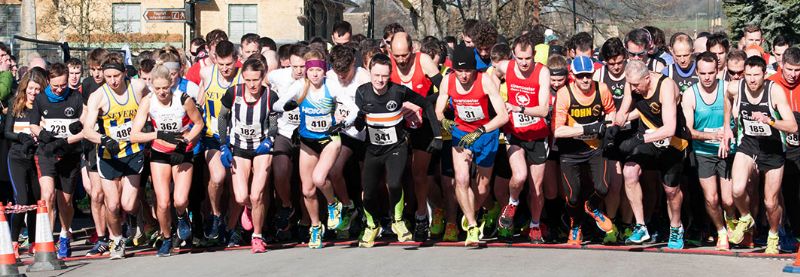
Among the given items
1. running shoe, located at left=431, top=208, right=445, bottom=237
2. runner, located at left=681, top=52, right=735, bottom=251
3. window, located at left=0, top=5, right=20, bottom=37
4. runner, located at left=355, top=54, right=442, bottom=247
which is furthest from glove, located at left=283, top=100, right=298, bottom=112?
window, located at left=0, top=5, right=20, bottom=37

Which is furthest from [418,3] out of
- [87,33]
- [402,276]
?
[402,276]

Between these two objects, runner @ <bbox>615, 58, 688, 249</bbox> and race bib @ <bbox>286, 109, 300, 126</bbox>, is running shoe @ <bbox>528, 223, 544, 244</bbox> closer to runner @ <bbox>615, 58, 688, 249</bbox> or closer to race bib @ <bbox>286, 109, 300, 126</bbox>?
runner @ <bbox>615, 58, 688, 249</bbox>

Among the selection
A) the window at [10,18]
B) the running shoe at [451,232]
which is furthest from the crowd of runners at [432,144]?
the window at [10,18]

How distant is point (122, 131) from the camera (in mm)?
11648

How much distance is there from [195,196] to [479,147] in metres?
3.01

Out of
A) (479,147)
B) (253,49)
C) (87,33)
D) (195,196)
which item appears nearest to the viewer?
(479,147)

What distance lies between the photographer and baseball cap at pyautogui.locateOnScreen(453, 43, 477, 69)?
11.3 m

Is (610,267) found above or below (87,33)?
below

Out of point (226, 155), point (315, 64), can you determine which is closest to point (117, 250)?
point (226, 155)

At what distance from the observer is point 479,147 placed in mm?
11625

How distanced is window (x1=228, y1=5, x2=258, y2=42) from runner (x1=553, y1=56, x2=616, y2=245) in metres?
44.5

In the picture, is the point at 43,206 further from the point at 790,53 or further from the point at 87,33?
the point at 87,33

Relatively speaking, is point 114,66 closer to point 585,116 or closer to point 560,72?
point 560,72

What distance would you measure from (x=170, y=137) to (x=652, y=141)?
4492 mm
